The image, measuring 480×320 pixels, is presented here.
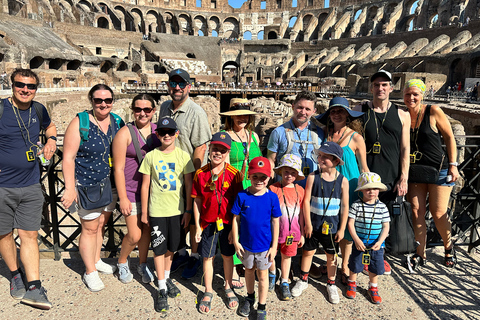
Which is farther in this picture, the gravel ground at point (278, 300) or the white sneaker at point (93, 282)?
the white sneaker at point (93, 282)

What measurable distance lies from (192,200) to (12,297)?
6.33 ft

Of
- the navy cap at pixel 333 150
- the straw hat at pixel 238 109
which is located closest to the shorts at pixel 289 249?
the navy cap at pixel 333 150

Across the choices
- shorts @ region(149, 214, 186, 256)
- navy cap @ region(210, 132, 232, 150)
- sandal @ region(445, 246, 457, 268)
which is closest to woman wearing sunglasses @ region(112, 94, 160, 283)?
shorts @ region(149, 214, 186, 256)

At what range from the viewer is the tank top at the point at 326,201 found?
2.95m

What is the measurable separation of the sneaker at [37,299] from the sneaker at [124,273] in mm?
639

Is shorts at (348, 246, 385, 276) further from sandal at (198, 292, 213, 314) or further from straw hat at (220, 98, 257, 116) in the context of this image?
straw hat at (220, 98, 257, 116)

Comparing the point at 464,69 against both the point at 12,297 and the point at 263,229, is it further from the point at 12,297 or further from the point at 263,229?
the point at 12,297

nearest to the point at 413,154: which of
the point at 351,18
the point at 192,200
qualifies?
the point at 192,200

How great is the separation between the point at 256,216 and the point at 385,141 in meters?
1.63

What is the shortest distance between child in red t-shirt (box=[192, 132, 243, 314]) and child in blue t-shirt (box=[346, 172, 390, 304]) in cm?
117

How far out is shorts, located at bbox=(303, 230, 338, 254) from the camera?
9.86 ft

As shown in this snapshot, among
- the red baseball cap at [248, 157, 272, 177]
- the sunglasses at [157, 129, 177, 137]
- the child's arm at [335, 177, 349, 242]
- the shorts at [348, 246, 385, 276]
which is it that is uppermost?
the sunglasses at [157, 129, 177, 137]

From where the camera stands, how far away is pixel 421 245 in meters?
3.53

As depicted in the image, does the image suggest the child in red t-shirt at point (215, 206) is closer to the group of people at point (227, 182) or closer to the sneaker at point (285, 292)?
the group of people at point (227, 182)
